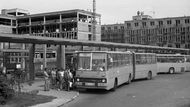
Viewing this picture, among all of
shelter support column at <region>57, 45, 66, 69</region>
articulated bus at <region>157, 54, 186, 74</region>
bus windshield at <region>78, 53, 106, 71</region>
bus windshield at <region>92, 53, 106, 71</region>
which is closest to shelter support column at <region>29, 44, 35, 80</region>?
shelter support column at <region>57, 45, 66, 69</region>

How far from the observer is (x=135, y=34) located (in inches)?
4240

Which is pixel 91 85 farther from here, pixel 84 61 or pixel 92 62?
pixel 84 61

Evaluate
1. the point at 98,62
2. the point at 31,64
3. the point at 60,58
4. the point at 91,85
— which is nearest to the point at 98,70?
the point at 98,62

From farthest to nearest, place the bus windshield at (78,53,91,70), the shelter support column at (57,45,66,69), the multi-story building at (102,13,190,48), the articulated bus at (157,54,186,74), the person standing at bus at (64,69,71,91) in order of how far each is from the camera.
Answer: the multi-story building at (102,13,190,48) → the articulated bus at (157,54,186,74) → the shelter support column at (57,45,66,69) → the person standing at bus at (64,69,71,91) → the bus windshield at (78,53,91,70)

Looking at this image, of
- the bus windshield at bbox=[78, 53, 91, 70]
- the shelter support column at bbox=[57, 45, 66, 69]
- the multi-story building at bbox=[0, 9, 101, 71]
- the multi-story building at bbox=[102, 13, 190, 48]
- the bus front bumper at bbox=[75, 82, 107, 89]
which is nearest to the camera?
the bus front bumper at bbox=[75, 82, 107, 89]

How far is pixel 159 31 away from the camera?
338 feet

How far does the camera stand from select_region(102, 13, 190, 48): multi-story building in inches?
3885

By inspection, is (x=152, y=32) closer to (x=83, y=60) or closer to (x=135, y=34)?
(x=135, y=34)

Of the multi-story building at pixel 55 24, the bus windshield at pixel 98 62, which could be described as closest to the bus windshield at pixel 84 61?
the bus windshield at pixel 98 62

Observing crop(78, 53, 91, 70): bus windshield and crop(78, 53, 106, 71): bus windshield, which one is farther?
crop(78, 53, 91, 70): bus windshield

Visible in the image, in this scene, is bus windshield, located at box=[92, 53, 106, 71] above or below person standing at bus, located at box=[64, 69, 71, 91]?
above

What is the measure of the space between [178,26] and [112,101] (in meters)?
88.6

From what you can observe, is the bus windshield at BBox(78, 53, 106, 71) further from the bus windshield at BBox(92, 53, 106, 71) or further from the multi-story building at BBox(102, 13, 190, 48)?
the multi-story building at BBox(102, 13, 190, 48)

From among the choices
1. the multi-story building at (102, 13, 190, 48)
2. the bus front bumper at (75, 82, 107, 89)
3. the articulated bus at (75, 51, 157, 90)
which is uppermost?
the multi-story building at (102, 13, 190, 48)
